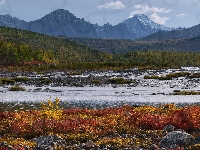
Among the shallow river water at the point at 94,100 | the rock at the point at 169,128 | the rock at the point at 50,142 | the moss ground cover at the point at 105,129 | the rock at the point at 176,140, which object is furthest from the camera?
the shallow river water at the point at 94,100

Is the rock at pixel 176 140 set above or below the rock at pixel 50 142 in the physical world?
above

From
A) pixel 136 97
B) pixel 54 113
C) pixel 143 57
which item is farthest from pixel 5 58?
pixel 54 113

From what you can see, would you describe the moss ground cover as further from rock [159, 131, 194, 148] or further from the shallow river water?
the shallow river water

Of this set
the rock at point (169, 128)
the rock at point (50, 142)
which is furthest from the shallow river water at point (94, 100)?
the rock at point (50, 142)

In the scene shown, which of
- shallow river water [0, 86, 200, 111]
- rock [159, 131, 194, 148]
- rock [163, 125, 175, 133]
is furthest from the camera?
shallow river water [0, 86, 200, 111]

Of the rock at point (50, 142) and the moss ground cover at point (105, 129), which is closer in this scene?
the rock at point (50, 142)

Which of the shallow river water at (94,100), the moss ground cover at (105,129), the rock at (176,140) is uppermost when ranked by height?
the rock at (176,140)

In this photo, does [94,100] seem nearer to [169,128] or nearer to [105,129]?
[105,129]

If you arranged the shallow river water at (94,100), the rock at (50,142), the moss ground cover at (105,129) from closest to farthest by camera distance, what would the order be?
1. the rock at (50,142)
2. the moss ground cover at (105,129)
3. the shallow river water at (94,100)

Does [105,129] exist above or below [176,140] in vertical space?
below

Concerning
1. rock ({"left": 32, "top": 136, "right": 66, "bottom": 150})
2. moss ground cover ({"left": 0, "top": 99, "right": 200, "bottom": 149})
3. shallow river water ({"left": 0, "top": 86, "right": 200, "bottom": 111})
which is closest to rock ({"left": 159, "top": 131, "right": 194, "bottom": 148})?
moss ground cover ({"left": 0, "top": 99, "right": 200, "bottom": 149})

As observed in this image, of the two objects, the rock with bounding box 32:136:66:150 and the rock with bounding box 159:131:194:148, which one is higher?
the rock with bounding box 159:131:194:148

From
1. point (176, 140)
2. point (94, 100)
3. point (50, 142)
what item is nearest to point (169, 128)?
point (176, 140)

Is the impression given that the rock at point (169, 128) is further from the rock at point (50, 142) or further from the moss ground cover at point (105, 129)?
the rock at point (50, 142)
